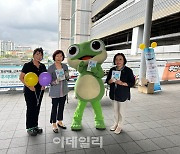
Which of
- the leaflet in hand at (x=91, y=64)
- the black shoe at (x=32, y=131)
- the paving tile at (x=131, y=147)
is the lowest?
the paving tile at (x=131, y=147)

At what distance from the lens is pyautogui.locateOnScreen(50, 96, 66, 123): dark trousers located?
11.3ft

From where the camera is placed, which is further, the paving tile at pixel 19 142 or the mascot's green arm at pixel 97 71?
the mascot's green arm at pixel 97 71

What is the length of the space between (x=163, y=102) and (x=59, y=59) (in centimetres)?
384

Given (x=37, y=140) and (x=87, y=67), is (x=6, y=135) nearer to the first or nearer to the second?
(x=37, y=140)

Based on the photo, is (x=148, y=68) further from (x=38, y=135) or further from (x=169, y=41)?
(x=169, y=41)

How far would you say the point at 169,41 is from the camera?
24031 millimetres

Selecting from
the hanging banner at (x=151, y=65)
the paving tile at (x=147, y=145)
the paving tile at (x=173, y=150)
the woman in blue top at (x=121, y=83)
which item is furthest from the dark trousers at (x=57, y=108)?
the hanging banner at (x=151, y=65)

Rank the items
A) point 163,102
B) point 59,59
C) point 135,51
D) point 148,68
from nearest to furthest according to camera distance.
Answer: point 59,59 → point 163,102 → point 148,68 → point 135,51

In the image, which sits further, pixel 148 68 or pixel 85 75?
pixel 148 68

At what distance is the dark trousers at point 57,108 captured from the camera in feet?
11.3

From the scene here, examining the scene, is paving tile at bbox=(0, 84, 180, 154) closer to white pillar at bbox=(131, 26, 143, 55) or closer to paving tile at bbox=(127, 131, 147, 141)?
paving tile at bbox=(127, 131, 147, 141)

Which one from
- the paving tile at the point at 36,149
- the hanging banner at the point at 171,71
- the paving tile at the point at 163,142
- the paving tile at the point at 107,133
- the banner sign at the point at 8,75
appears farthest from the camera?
the hanging banner at the point at 171,71

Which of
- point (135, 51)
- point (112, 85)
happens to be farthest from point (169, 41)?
point (112, 85)

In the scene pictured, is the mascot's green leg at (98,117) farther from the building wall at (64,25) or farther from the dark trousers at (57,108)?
the building wall at (64,25)
